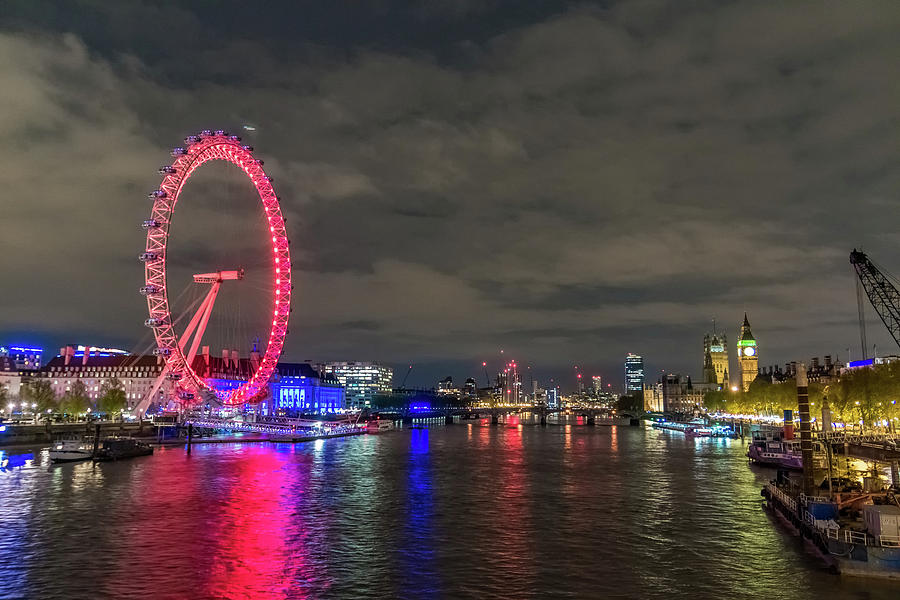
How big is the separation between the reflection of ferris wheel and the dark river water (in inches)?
1022

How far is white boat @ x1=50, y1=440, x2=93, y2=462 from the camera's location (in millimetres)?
84875

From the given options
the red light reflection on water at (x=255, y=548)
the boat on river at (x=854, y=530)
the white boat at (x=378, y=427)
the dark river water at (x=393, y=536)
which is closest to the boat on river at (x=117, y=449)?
the dark river water at (x=393, y=536)

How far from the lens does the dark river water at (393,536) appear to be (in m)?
33.2

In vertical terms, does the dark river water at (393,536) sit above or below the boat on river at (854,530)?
below

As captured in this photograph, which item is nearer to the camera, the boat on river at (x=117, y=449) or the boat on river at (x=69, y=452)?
the boat on river at (x=69, y=452)

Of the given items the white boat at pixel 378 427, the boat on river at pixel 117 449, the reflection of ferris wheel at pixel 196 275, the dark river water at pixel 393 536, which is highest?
the reflection of ferris wheel at pixel 196 275

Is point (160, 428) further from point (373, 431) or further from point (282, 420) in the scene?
point (373, 431)

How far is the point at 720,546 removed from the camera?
1628 inches

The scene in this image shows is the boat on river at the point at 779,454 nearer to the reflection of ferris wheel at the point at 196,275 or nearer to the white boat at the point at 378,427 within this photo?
the reflection of ferris wheel at the point at 196,275

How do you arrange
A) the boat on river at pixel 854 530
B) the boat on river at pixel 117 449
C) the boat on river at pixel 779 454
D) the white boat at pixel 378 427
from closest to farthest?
1. the boat on river at pixel 854 530
2. the boat on river at pixel 779 454
3. the boat on river at pixel 117 449
4. the white boat at pixel 378 427

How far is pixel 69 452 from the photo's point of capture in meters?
86.0

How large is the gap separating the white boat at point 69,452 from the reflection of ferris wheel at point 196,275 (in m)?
17.9

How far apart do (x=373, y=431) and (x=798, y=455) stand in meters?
120

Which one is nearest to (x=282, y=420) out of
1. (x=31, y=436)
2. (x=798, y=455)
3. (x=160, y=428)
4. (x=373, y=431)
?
(x=373, y=431)
